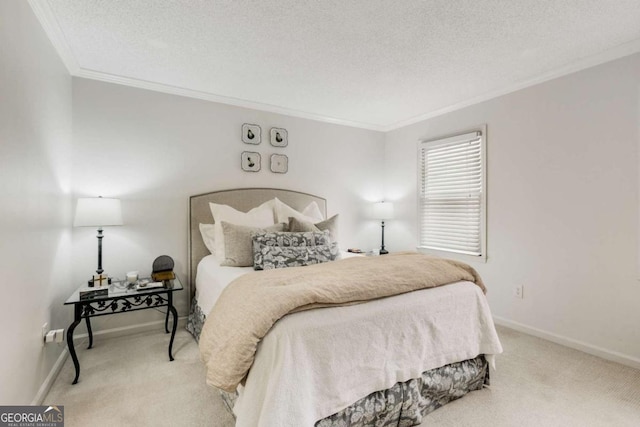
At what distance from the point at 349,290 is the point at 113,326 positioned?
8.28ft

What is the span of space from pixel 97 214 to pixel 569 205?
3.95m

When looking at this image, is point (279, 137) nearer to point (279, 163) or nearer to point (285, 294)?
point (279, 163)

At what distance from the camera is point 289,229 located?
3.02 m

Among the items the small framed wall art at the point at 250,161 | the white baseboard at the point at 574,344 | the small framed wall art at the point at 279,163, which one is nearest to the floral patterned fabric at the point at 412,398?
the white baseboard at the point at 574,344

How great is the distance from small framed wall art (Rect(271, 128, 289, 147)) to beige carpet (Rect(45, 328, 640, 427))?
2.36 metres

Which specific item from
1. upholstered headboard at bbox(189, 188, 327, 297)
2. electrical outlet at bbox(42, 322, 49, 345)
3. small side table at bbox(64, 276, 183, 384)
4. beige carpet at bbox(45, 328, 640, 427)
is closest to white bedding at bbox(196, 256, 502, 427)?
beige carpet at bbox(45, 328, 640, 427)

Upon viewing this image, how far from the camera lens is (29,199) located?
1779 millimetres

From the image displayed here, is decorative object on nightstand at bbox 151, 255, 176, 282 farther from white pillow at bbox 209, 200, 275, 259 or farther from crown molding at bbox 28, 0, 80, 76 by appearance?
crown molding at bbox 28, 0, 80, 76

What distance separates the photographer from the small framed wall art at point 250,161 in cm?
358

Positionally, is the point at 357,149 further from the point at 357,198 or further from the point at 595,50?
the point at 595,50

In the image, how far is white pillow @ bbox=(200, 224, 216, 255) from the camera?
122 inches

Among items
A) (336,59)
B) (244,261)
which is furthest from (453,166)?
(244,261)

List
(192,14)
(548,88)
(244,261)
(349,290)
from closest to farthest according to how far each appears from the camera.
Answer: (349,290), (192,14), (244,261), (548,88)

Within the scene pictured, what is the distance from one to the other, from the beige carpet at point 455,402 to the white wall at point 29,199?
0.31 m
